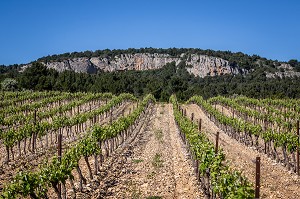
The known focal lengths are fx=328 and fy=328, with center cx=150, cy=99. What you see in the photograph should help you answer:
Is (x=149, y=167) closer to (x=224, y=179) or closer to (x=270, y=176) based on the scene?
(x=270, y=176)

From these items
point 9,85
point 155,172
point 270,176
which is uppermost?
point 9,85

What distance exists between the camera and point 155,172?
658 inches

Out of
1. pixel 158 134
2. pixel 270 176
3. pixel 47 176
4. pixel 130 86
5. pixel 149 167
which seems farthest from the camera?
pixel 130 86

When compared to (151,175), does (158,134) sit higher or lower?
lower

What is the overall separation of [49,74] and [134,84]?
25.1 meters

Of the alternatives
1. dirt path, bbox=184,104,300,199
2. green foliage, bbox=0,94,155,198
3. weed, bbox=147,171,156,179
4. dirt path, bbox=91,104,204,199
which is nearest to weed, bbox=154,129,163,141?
dirt path, bbox=91,104,204,199

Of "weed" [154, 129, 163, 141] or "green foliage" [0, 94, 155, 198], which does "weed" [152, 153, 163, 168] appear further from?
"weed" [154, 129, 163, 141]

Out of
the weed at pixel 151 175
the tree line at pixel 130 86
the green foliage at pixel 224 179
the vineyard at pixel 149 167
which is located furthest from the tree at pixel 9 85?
the green foliage at pixel 224 179

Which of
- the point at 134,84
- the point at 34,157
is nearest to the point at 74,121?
the point at 34,157

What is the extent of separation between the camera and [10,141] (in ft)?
65.8

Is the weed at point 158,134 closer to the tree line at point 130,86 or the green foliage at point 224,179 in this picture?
the green foliage at point 224,179

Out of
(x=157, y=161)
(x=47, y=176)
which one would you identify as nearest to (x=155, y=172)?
(x=157, y=161)

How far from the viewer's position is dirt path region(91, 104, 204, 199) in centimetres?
1377

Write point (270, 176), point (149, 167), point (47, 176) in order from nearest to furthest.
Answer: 1. point (47, 176)
2. point (270, 176)
3. point (149, 167)
